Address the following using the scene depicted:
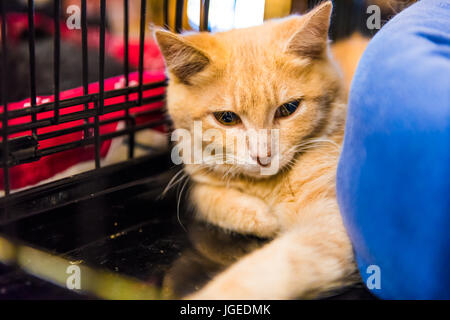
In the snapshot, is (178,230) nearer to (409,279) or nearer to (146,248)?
(146,248)

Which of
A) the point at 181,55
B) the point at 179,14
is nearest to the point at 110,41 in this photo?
the point at 179,14

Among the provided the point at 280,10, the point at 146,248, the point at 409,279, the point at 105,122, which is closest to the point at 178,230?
the point at 146,248

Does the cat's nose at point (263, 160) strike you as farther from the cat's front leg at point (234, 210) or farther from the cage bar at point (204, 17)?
the cage bar at point (204, 17)

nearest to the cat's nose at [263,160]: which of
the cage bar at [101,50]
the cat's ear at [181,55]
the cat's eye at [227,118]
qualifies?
the cat's eye at [227,118]

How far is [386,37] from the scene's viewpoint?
0.85 meters

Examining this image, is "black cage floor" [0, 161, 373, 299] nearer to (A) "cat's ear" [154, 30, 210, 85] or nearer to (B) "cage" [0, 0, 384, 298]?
(B) "cage" [0, 0, 384, 298]

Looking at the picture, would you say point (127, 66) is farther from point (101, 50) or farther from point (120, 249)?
point (120, 249)

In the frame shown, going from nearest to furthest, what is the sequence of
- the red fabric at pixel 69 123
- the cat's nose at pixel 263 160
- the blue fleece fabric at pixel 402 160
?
→ the blue fleece fabric at pixel 402 160 → the cat's nose at pixel 263 160 → the red fabric at pixel 69 123

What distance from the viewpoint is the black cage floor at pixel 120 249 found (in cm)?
88

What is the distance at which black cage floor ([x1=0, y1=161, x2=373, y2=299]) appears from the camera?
0.88 meters

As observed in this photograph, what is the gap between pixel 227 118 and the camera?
107 centimetres

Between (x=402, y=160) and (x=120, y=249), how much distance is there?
0.60m

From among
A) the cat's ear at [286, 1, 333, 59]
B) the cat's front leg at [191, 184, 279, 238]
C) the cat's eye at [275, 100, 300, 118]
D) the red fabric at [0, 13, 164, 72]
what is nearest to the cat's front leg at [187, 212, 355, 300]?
the cat's front leg at [191, 184, 279, 238]

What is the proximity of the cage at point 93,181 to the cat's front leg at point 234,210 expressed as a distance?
3 cm
